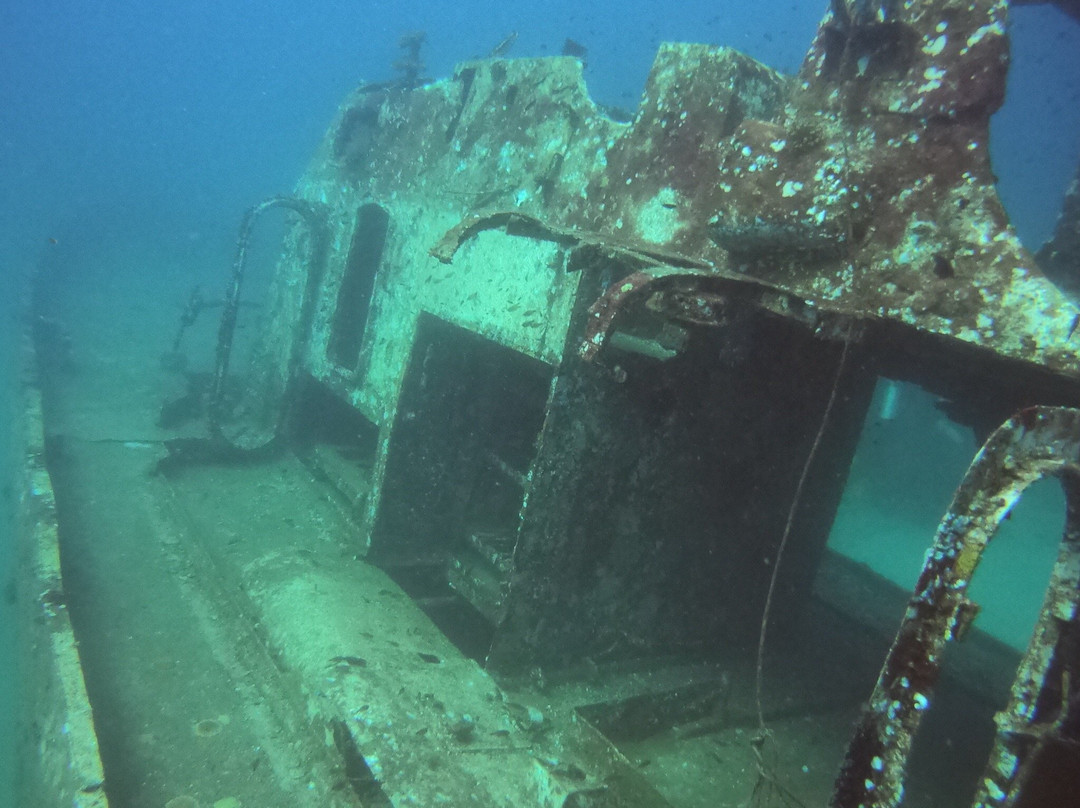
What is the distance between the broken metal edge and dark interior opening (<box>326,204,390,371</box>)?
3.73 m

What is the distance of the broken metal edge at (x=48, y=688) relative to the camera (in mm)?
3355

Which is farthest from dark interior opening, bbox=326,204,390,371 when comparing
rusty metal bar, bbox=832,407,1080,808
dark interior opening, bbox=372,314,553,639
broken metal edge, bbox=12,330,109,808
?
rusty metal bar, bbox=832,407,1080,808

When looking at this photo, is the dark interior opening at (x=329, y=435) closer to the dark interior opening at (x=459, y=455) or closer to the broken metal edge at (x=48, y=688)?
the dark interior opening at (x=459, y=455)

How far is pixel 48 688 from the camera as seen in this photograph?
160 inches

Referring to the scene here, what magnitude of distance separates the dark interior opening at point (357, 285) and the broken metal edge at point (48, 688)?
3.73 metres

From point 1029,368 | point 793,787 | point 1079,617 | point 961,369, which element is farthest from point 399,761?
point 961,369

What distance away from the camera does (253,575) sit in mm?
5430

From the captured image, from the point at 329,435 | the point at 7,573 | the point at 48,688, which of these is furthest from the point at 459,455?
the point at 7,573

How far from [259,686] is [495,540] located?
84.3 inches

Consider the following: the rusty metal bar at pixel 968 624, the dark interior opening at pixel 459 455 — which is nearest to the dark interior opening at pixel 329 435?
the dark interior opening at pixel 459 455

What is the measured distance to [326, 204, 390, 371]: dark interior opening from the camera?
28.2 feet

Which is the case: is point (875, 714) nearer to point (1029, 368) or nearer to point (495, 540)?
point (1029, 368)

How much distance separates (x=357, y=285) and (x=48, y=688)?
5.99 metres

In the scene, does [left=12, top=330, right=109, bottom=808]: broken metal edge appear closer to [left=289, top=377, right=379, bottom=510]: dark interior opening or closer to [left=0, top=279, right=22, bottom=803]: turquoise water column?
[left=0, top=279, right=22, bottom=803]: turquoise water column
